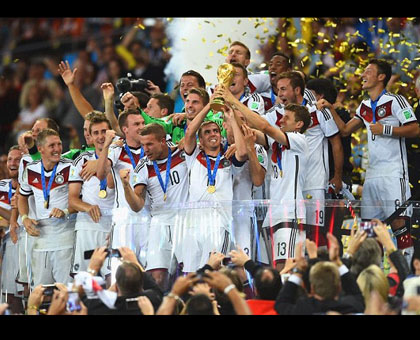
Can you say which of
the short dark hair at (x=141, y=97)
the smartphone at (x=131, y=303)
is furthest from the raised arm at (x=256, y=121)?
the smartphone at (x=131, y=303)

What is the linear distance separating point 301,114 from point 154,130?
1.13 m

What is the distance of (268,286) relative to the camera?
25.6ft

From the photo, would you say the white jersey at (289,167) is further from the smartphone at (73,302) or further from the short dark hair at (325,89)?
the smartphone at (73,302)

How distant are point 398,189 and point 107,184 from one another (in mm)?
2330

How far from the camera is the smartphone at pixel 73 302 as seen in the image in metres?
7.86

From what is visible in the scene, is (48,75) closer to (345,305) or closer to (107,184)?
(107,184)

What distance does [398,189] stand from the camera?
9969mm

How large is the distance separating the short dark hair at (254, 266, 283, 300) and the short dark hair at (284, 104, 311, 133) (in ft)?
6.17

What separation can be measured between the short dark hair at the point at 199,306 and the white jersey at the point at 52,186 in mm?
2608

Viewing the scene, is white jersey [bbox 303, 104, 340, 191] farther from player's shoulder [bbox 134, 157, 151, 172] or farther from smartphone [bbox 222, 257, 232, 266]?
smartphone [bbox 222, 257, 232, 266]

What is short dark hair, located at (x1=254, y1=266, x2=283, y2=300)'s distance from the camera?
7781mm

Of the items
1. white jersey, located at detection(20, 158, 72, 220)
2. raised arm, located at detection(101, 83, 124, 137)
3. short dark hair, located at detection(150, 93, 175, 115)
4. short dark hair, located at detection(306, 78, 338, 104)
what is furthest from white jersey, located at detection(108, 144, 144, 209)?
short dark hair, located at detection(306, 78, 338, 104)

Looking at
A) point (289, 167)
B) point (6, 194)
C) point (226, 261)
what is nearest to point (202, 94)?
point (289, 167)
